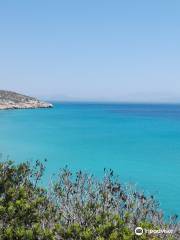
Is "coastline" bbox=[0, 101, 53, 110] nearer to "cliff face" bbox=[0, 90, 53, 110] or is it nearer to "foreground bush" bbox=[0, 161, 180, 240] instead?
"cliff face" bbox=[0, 90, 53, 110]

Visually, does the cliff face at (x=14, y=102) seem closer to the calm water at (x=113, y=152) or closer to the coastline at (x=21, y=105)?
the coastline at (x=21, y=105)

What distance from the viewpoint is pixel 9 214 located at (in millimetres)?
12852

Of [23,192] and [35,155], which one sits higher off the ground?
[23,192]

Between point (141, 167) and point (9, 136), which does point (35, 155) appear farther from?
point (9, 136)

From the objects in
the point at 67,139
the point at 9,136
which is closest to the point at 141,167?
the point at 67,139

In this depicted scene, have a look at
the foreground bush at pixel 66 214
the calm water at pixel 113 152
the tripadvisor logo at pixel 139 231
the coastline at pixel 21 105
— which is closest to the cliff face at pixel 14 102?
the coastline at pixel 21 105

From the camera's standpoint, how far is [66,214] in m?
14.6

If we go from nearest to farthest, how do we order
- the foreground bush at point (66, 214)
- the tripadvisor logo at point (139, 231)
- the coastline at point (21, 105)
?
the tripadvisor logo at point (139, 231), the foreground bush at point (66, 214), the coastline at point (21, 105)

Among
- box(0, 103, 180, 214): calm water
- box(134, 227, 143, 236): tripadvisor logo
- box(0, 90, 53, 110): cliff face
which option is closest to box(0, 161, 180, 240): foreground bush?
box(134, 227, 143, 236): tripadvisor logo

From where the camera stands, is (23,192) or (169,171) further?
(169,171)

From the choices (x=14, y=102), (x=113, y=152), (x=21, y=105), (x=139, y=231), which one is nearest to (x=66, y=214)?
(x=139, y=231)

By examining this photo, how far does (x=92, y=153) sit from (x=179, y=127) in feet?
152

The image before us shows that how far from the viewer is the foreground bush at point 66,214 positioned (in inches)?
444

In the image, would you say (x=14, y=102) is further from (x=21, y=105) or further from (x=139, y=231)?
(x=139, y=231)
